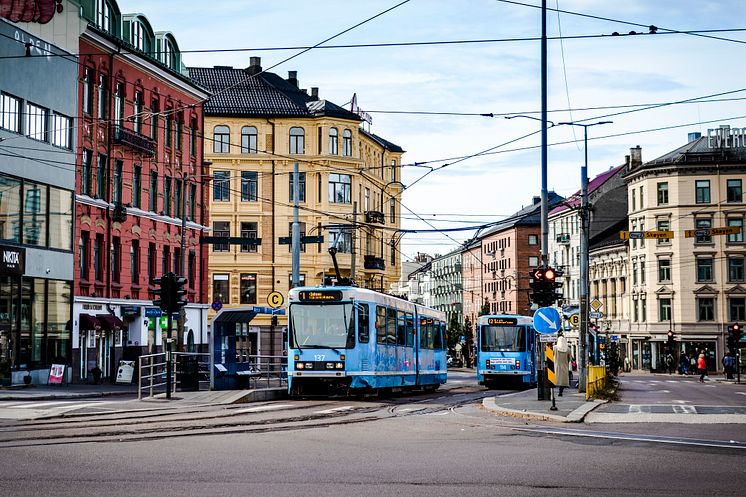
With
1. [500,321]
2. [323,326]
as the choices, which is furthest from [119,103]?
[323,326]

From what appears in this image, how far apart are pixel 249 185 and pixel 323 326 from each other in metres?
45.5

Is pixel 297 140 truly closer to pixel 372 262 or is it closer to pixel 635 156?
pixel 372 262

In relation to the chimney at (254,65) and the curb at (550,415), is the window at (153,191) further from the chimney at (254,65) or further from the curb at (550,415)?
the curb at (550,415)

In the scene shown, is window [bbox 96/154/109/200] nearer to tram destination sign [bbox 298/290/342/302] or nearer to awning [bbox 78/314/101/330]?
awning [bbox 78/314/101/330]

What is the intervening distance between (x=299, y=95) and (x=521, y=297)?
176 ft

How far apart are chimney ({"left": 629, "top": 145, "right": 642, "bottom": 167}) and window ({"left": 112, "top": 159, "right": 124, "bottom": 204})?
2556 inches

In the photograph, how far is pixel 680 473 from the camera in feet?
44.6

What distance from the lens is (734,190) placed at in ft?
290

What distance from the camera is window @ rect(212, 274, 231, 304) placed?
73.9 metres

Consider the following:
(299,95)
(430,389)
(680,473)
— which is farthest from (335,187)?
(680,473)

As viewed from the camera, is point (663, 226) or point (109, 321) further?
point (663, 226)

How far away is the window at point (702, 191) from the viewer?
88375 mm

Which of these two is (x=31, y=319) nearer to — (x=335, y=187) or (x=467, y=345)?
(x=335, y=187)

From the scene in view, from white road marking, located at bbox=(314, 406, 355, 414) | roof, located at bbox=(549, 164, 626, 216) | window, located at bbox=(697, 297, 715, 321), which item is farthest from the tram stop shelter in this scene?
roof, located at bbox=(549, 164, 626, 216)
